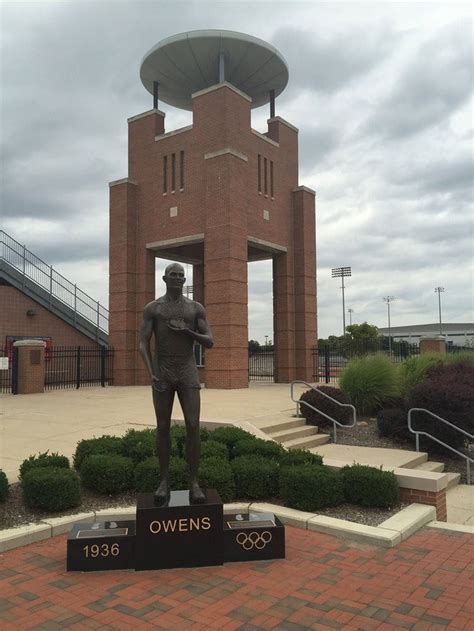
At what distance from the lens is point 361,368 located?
13.5 metres

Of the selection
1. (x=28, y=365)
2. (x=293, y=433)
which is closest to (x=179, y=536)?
(x=293, y=433)

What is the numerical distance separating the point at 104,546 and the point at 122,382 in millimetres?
18989

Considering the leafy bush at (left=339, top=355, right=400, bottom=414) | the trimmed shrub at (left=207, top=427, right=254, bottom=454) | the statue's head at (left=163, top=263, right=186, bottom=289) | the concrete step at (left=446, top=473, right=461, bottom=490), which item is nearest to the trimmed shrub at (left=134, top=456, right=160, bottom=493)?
the trimmed shrub at (left=207, top=427, right=254, bottom=454)

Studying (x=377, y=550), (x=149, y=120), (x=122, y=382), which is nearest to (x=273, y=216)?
(x=149, y=120)

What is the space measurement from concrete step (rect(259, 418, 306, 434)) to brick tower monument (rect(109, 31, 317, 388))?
314 inches

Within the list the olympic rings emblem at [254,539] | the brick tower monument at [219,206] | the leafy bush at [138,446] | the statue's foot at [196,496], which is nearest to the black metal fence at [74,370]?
the brick tower monument at [219,206]

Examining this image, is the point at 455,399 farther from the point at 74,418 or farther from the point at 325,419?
the point at 74,418

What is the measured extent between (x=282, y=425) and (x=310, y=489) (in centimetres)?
530

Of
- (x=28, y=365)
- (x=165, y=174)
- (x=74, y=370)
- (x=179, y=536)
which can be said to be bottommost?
(x=179, y=536)

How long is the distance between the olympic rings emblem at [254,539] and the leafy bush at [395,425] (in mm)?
6879

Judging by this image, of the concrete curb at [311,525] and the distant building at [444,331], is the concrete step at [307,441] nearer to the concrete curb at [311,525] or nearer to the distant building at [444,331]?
the concrete curb at [311,525]

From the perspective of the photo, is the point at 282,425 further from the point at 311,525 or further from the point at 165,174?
the point at 165,174

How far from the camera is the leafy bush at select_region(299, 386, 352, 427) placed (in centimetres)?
1177

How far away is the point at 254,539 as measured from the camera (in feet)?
15.9
